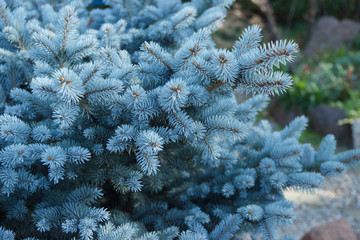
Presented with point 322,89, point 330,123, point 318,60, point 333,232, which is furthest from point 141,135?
point 318,60

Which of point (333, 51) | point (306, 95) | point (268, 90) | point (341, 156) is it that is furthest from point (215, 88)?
point (333, 51)

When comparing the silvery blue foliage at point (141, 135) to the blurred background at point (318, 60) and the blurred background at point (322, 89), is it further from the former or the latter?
the blurred background at point (318, 60)

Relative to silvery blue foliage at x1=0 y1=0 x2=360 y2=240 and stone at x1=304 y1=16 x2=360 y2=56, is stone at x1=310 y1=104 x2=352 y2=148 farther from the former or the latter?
silvery blue foliage at x1=0 y1=0 x2=360 y2=240

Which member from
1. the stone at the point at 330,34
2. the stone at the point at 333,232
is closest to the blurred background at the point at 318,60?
the stone at the point at 330,34

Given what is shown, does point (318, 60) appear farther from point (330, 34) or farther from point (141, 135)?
point (141, 135)

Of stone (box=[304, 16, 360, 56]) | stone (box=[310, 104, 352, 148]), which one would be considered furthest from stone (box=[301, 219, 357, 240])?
stone (box=[304, 16, 360, 56])

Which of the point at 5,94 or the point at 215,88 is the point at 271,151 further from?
the point at 5,94
